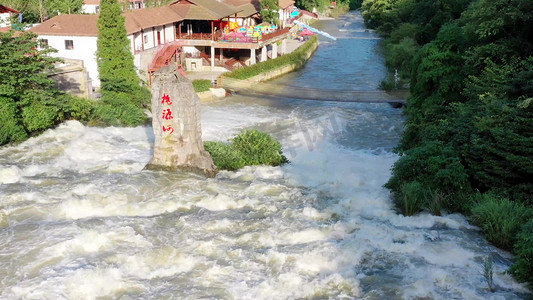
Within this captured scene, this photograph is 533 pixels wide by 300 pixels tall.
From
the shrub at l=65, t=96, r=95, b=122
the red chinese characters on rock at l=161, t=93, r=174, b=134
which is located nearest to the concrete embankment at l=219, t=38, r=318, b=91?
the shrub at l=65, t=96, r=95, b=122

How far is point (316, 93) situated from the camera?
3241cm

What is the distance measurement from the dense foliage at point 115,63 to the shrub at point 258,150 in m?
8.17

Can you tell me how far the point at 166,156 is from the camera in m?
18.2

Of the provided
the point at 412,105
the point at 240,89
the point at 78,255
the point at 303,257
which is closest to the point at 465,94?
the point at 412,105

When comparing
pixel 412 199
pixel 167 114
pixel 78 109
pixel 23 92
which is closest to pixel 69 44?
pixel 78 109

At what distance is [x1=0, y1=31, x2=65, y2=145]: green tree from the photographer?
819 inches

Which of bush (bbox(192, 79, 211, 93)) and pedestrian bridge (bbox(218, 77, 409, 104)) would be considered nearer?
pedestrian bridge (bbox(218, 77, 409, 104))

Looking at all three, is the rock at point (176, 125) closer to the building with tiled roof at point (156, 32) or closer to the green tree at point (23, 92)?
the green tree at point (23, 92)

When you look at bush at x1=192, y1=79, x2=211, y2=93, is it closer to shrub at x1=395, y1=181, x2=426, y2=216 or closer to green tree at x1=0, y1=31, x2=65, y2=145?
green tree at x1=0, y1=31, x2=65, y2=145

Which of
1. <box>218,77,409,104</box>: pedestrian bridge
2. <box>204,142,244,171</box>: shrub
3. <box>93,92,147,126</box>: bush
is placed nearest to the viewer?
<box>204,142,244,171</box>: shrub

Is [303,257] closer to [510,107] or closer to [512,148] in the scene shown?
[512,148]

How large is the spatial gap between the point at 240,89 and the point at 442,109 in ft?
55.2

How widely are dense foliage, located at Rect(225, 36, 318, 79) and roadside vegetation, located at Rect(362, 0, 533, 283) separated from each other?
1609cm

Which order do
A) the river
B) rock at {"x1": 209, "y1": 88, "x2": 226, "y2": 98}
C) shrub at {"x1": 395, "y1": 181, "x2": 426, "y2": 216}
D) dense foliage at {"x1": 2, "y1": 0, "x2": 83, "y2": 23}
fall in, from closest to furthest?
1. the river
2. shrub at {"x1": 395, "y1": 181, "x2": 426, "y2": 216}
3. rock at {"x1": 209, "y1": 88, "x2": 226, "y2": 98}
4. dense foliage at {"x1": 2, "y1": 0, "x2": 83, "y2": 23}
